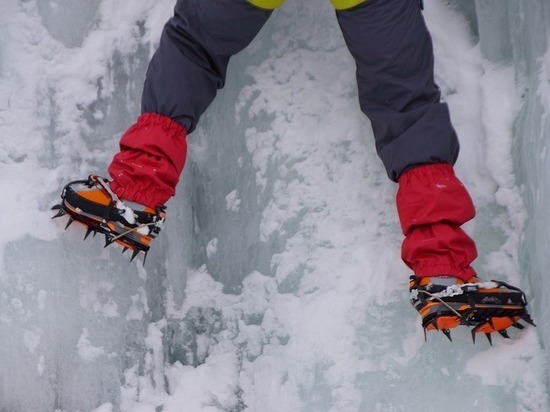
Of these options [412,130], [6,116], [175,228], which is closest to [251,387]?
[175,228]

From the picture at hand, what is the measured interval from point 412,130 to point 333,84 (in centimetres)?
27

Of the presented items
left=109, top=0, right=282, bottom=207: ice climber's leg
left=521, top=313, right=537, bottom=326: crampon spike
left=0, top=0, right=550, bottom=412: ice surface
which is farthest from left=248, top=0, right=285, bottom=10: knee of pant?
left=521, top=313, right=537, bottom=326: crampon spike

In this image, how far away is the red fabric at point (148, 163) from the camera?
140 centimetres

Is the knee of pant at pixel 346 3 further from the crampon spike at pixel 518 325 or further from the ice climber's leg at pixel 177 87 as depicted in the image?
the crampon spike at pixel 518 325

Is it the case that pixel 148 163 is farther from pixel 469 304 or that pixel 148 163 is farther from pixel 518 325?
pixel 518 325

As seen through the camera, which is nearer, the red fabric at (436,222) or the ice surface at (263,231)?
the red fabric at (436,222)

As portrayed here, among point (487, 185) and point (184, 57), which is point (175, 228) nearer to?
point (184, 57)

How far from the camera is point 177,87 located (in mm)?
1453

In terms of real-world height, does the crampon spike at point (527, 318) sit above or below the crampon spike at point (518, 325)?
above

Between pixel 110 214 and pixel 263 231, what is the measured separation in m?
0.35

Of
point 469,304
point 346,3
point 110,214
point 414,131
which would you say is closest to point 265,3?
point 346,3

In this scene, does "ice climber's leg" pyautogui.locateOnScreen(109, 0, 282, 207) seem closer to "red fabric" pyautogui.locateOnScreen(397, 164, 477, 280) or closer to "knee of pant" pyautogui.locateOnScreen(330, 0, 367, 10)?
"knee of pant" pyautogui.locateOnScreen(330, 0, 367, 10)

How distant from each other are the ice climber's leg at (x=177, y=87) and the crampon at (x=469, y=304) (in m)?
0.52

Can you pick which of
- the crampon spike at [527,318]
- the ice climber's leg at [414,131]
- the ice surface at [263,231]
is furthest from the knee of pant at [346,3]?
the crampon spike at [527,318]
